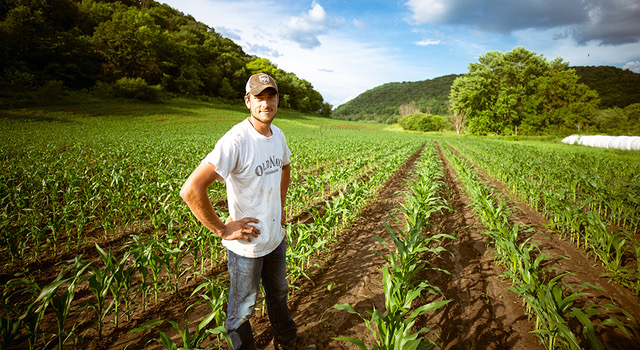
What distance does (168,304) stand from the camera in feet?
9.57

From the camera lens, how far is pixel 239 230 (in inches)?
65.3

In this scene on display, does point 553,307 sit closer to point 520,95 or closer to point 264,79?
point 264,79

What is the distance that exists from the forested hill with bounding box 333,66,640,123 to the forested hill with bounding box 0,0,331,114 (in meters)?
68.8

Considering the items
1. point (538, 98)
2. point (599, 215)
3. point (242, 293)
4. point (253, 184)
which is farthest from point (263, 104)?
point (538, 98)

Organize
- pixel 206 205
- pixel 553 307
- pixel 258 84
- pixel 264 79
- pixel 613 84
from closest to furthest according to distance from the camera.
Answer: pixel 206 205, pixel 258 84, pixel 264 79, pixel 553 307, pixel 613 84

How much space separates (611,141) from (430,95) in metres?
108

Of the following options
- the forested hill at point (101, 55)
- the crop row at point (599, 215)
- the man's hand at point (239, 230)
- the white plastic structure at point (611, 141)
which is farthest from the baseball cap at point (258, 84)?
the forested hill at point (101, 55)

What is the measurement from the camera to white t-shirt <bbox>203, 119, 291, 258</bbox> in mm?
1613

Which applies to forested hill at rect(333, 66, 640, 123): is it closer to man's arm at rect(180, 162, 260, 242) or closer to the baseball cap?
the baseball cap

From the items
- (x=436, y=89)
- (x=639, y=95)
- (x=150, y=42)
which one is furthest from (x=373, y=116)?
(x=150, y=42)

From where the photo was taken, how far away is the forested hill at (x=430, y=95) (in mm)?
50562

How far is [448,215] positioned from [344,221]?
8.92ft

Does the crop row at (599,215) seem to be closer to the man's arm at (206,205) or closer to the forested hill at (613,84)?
the man's arm at (206,205)

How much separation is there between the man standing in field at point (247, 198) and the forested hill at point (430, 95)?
240ft
